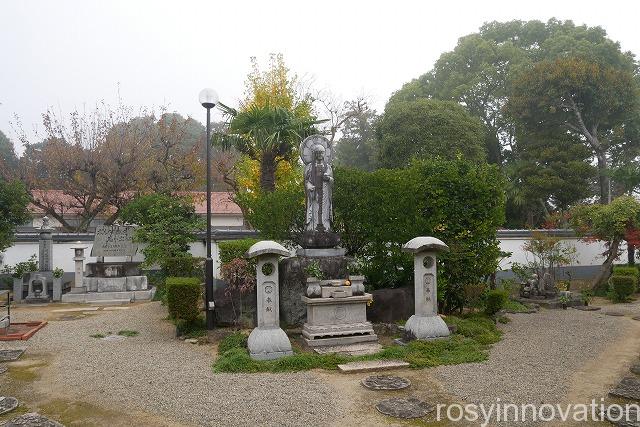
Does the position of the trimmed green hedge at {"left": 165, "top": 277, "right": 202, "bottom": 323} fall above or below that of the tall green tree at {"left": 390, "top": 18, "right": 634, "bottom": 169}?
below

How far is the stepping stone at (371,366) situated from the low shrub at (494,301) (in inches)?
177

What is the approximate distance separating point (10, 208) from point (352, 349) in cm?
1268

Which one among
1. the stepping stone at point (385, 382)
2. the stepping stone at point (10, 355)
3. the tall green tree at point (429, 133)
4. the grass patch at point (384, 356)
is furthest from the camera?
the tall green tree at point (429, 133)

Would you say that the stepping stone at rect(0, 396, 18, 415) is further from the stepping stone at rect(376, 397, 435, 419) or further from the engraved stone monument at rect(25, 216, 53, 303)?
the engraved stone monument at rect(25, 216, 53, 303)

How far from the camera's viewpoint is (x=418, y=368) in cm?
738

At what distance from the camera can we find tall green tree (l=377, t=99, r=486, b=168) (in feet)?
78.8

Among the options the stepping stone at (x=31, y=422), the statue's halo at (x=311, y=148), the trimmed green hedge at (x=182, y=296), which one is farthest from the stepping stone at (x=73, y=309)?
the stepping stone at (x=31, y=422)

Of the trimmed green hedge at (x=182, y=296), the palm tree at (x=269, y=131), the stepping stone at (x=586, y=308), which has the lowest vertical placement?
the stepping stone at (x=586, y=308)

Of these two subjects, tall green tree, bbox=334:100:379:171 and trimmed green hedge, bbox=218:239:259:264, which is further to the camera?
tall green tree, bbox=334:100:379:171

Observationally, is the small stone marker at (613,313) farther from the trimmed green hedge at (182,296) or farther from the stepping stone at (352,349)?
the trimmed green hedge at (182,296)

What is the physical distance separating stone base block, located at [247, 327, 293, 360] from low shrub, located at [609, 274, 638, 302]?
11407mm

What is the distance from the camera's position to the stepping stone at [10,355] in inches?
320

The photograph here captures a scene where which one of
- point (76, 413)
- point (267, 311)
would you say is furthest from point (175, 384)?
point (267, 311)

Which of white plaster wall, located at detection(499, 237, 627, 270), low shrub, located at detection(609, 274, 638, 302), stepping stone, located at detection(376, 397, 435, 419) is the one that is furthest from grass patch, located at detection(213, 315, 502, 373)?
white plaster wall, located at detection(499, 237, 627, 270)
